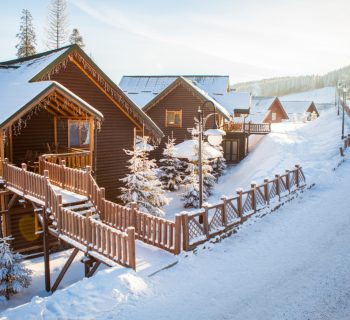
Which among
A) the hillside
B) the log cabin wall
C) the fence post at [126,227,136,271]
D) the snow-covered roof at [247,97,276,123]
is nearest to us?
the fence post at [126,227,136,271]

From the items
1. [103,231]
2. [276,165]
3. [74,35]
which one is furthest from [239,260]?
[74,35]

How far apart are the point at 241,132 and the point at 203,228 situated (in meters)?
23.8

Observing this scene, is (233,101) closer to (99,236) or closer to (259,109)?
(259,109)

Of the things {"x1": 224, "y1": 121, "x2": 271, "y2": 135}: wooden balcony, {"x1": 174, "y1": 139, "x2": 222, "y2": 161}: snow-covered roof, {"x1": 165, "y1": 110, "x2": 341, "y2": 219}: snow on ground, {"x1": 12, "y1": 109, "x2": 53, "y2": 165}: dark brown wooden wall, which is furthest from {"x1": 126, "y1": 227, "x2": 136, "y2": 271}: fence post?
{"x1": 224, "y1": 121, "x2": 271, "y2": 135}: wooden balcony

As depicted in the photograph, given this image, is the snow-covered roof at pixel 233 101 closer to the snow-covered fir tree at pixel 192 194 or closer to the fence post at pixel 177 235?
the snow-covered fir tree at pixel 192 194

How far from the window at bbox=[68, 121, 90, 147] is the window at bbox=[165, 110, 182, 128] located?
1339 cm

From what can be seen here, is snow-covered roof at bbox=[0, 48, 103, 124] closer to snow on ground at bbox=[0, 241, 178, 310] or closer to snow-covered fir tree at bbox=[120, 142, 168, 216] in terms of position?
snow-covered fir tree at bbox=[120, 142, 168, 216]

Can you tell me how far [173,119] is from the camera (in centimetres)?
3228

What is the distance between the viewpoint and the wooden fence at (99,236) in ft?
32.1

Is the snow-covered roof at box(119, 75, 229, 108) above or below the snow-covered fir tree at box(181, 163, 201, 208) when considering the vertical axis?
above

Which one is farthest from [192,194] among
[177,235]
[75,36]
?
[75,36]

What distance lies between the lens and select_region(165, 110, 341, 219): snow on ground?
25.2m

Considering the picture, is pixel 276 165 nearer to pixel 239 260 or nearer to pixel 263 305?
pixel 239 260

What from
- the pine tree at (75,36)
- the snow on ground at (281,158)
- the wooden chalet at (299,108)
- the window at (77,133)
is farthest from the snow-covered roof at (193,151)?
the wooden chalet at (299,108)
